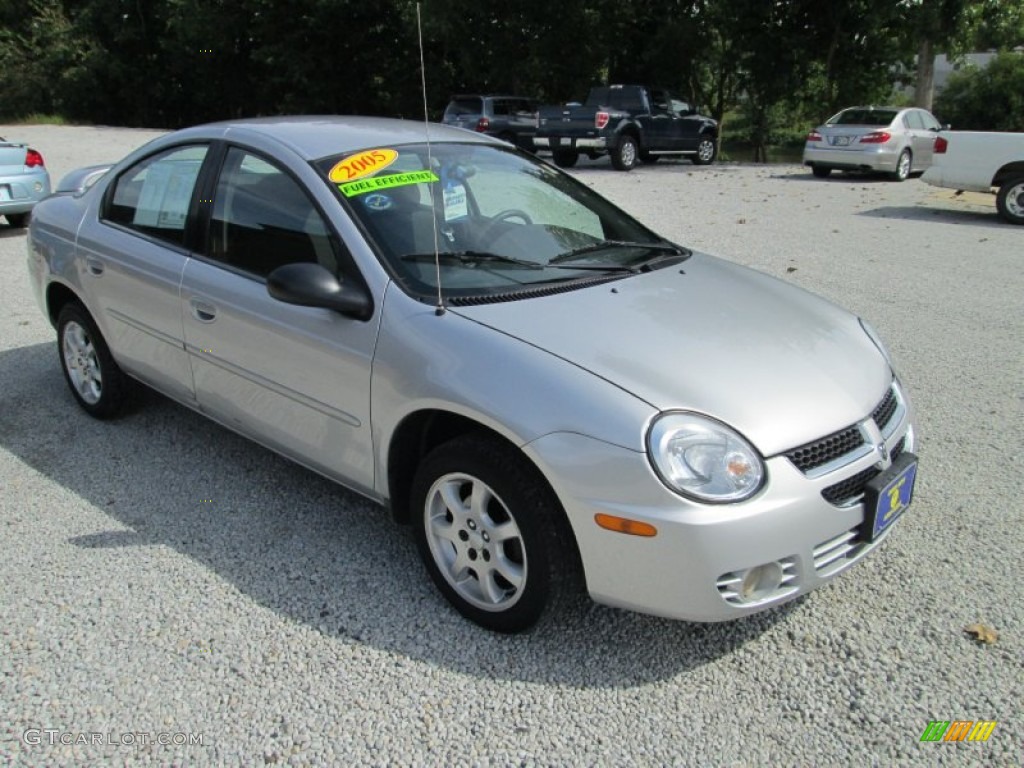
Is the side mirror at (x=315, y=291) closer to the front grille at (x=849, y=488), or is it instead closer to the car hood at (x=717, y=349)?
the car hood at (x=717, y=349)

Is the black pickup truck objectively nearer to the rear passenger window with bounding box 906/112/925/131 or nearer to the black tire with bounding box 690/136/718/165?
the black tire with bounding box 690/136/718/165

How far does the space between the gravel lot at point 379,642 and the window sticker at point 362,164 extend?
1.42 meters

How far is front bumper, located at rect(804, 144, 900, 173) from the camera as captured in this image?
54.3ft

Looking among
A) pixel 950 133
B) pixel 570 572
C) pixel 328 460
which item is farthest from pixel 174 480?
pixel 950 133

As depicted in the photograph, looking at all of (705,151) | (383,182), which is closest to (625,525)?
(383,182)

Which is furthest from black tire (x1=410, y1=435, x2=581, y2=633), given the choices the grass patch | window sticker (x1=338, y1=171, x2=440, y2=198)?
the grass patch

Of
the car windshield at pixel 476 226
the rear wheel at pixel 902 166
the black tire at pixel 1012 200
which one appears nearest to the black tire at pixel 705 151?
the rear wheel at pixel 902 166

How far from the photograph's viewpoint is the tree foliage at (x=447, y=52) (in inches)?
939

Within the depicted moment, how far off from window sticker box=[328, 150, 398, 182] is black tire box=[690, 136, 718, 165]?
62.4 ft

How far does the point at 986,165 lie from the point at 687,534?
11.8m

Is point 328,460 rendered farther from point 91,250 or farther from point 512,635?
point 91,250

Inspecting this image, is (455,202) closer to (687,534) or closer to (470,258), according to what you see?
(470,258)

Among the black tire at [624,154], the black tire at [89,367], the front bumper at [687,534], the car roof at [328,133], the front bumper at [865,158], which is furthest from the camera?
the black tire at [624,154]

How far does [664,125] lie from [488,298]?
59.9 feet
